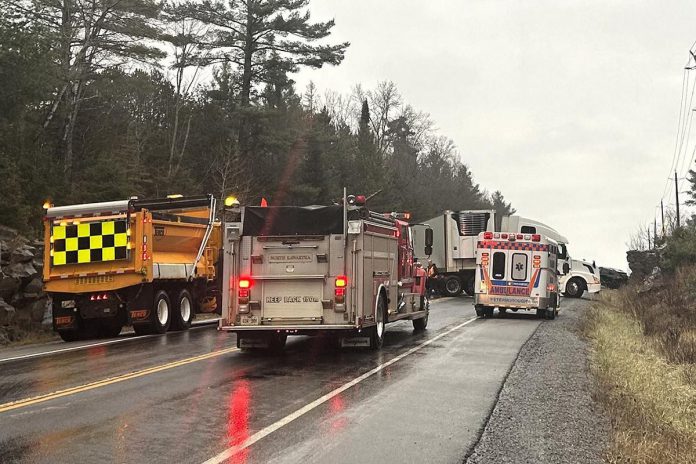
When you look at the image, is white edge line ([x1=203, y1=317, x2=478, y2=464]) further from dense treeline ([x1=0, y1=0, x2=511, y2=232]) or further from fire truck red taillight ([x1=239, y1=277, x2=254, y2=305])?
dense treeline ([x1=0, y1=0, x2=511, y2=232])

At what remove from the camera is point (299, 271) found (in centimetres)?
1200

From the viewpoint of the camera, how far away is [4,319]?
55.8 ft

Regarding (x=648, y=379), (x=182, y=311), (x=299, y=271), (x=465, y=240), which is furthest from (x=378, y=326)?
(x=465, y=240)

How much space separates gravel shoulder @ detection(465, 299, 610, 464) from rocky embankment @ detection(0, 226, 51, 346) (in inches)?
481

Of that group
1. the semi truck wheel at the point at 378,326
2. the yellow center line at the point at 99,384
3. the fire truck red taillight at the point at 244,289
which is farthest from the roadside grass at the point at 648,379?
the yellow center line at the point at 99,384

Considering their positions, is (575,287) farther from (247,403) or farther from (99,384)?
(247,403)

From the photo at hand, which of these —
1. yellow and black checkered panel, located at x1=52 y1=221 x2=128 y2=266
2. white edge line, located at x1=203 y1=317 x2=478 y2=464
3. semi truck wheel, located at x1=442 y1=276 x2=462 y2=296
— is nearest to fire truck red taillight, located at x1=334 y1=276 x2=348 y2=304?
white edge line, located at x1=203 y1=317 x2=478 y2=464

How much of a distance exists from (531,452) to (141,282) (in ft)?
38.6

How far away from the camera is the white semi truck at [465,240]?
34312mm

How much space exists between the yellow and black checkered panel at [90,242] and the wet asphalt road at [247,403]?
9.58 feet

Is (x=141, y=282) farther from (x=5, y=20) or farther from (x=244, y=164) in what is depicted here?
(x=244, y=164)

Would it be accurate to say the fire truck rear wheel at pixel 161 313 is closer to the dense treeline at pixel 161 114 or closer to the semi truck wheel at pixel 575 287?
the dense treeline at pixel 161 114

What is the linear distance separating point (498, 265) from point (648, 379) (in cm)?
1197

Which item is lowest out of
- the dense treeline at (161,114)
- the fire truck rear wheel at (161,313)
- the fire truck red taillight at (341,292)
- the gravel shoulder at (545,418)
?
the gravel shoulder at (545,418)
